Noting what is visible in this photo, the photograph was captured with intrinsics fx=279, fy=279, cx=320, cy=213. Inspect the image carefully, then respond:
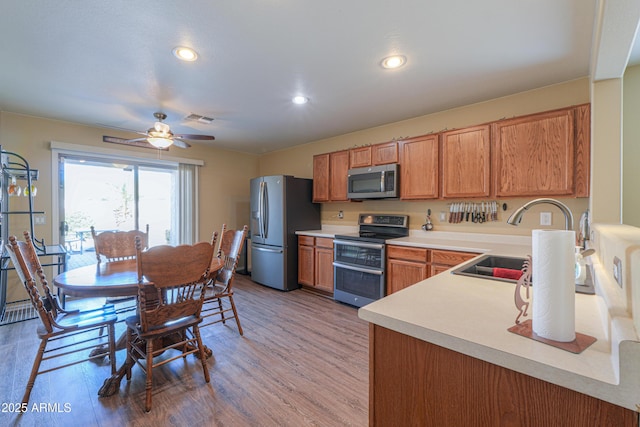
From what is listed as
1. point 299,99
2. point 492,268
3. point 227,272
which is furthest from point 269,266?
point 492,268

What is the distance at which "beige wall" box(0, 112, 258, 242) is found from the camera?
3.39 meters

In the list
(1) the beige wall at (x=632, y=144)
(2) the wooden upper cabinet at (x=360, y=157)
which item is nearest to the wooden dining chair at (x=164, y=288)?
(2) the wooden upper cabinet at (x=360, y=157)

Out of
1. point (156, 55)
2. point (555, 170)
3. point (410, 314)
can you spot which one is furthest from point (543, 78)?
point (156, 55)

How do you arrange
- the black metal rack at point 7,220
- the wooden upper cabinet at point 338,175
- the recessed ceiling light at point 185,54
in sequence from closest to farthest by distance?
the recessed ceiling light at point 185,54
the black metal rack at point 7,220
the wooden upper cabinet at point 338,175

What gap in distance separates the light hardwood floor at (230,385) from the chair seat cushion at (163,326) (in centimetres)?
43

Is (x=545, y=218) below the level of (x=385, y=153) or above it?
below

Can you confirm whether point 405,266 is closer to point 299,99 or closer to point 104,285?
point 299,99

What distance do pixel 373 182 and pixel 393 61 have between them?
1649mm

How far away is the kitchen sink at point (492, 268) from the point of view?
1268mm

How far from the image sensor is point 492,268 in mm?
1834

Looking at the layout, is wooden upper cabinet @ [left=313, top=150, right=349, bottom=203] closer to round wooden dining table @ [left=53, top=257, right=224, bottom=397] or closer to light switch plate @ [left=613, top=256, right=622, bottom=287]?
round wooden dining table @ [left=53, top=257, right=224, bottom=397]

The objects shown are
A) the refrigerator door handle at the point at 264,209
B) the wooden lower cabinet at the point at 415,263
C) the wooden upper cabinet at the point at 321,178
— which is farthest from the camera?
the refrigerator door handle at the point at 264,209

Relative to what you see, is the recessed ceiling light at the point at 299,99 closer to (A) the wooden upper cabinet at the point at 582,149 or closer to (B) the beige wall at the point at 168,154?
(A) the wooden upper cabinet at the point at 582,149

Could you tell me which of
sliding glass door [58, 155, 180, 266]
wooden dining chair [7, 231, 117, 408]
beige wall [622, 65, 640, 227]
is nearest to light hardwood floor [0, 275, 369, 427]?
wooden dining chair [7, 231, 117, 408]
